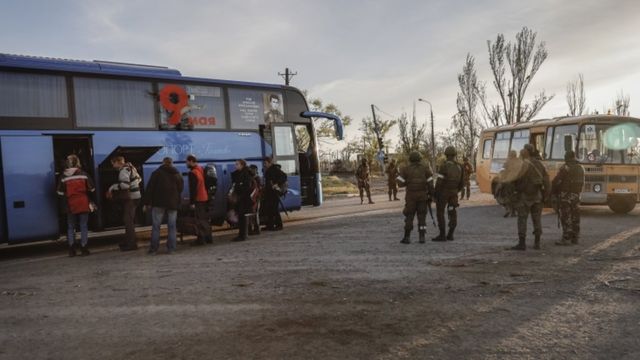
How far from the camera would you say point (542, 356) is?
390 cm

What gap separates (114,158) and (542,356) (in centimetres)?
858

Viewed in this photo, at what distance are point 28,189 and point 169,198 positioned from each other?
2612 millimetres

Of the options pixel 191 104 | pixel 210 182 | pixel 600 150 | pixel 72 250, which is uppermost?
pixel 191 104

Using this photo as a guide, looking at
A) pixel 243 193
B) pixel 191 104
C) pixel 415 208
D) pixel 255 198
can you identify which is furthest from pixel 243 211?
pixel 415 208

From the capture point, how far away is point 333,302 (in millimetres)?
5598

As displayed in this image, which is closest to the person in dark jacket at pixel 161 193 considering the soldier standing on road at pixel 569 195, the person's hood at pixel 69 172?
the person's hood at pixel 69 172

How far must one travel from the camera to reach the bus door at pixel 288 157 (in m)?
13.5

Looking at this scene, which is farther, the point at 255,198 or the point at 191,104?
the point at 191,104

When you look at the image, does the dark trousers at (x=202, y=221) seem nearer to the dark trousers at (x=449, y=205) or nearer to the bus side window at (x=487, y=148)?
the dark trousers at (x=449, y=205)

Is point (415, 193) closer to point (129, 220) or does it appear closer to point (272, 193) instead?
point (272, 193)

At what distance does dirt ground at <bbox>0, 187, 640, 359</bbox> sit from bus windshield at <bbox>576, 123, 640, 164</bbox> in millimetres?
5002

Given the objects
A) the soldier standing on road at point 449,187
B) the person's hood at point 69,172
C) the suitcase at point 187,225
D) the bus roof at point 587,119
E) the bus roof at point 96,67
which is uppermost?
the bus roof at point 96,67

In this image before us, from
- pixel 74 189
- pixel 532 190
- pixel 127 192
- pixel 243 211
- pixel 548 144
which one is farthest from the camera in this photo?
pixel 548 144

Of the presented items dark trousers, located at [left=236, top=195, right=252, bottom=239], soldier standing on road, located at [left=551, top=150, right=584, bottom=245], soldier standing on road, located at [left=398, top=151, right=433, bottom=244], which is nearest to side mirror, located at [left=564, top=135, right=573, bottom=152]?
soldier standing on road, located at [left=551, top=150, right=584, bottom=245]
